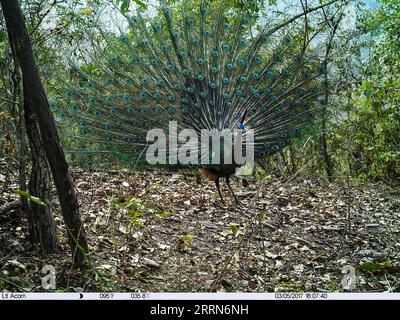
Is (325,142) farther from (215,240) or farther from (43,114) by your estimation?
(43,114)

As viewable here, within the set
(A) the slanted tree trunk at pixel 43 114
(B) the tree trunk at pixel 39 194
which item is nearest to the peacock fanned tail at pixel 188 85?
(B) the tree trunk at pixel 39 194

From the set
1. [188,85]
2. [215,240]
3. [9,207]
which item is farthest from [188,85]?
[9,207]

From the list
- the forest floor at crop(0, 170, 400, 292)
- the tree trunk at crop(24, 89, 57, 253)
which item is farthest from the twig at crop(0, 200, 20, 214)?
the tree trunk at crop(24, 89, 57, 253)

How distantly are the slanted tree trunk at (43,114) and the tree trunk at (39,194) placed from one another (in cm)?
23

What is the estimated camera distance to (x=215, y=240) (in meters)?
3.66

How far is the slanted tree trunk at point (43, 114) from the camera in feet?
7.63

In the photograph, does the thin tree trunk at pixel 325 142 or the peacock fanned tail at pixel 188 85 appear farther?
the thin tree trunk at pixel 325 142

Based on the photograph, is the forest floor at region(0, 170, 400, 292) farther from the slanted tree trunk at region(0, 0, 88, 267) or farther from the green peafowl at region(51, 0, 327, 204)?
the green peafowl at region(51, 0, 327, 204)

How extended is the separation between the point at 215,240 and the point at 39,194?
1.38 meters

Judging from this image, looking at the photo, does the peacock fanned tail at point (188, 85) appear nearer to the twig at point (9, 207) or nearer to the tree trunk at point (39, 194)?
the twig at point (9, 207)

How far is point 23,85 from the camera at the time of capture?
2502 millimetres

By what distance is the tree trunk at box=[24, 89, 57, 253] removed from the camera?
2.65 meters

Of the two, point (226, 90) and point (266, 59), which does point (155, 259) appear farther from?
point (266, 59)
